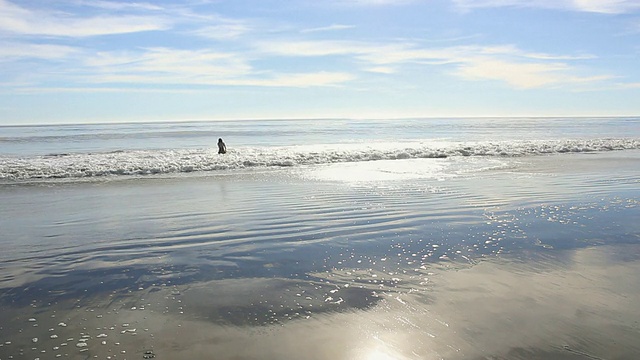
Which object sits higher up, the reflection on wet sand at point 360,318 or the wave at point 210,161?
the wave at point 210,161

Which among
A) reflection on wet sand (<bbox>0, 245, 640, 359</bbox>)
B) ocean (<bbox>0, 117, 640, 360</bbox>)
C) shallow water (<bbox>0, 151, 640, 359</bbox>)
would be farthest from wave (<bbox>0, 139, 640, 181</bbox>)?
reflection on wet sand (<bbox>0, 245, 640, 359</bbox>)

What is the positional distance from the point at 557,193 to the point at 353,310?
10441 mm

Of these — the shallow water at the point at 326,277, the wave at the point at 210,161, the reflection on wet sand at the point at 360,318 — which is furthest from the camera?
the wave at the point at 210,161

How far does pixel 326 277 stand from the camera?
6.71 metres

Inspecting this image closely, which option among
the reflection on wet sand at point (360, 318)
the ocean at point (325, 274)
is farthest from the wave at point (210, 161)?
the reflection on wet sand at point (360, 318)

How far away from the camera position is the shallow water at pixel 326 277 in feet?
15.8

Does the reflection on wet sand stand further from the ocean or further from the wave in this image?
the wave

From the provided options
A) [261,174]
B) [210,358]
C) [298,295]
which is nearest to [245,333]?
[210,358]

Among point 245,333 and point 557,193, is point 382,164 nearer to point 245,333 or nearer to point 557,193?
point 557,193

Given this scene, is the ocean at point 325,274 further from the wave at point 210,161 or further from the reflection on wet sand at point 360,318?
the wave at point 210,161

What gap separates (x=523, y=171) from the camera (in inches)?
784

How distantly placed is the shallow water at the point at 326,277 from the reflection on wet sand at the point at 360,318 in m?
0.02

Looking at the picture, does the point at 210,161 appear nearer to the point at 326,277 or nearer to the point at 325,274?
the point at 325,274

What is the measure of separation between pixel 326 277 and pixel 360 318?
143 centimetres
